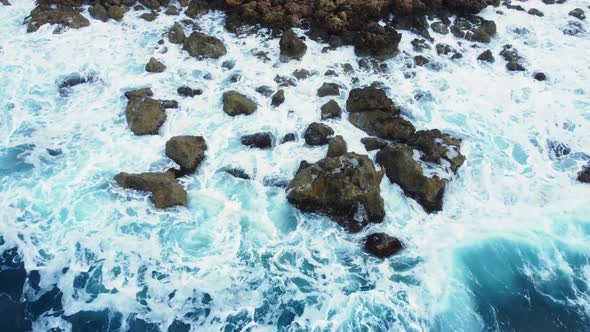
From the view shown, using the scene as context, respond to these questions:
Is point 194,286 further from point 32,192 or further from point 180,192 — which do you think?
point 32,192

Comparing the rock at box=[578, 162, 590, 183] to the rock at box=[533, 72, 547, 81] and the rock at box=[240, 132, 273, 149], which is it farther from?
the rock at box=[240, 132, 273, 149]

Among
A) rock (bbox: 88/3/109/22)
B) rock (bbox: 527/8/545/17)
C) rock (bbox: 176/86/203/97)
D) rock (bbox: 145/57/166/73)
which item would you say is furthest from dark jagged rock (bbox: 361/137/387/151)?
rock (bbox: 88/3/109/22)

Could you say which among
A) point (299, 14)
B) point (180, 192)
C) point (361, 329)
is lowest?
point (361, 329)

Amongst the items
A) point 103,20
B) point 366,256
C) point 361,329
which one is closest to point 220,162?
point 366,256

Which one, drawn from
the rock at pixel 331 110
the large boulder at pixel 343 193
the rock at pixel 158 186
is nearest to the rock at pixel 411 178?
the large boulder at pixel 343 193

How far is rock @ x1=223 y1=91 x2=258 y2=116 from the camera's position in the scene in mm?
16438

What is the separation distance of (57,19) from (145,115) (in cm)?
888

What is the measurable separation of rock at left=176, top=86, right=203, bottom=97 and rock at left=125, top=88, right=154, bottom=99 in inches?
41.2

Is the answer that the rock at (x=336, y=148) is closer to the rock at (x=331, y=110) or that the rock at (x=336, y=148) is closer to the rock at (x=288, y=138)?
the rock at (x=288, y=138)

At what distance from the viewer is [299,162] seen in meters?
14.8

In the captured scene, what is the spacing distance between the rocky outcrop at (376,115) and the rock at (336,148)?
5.14 feet

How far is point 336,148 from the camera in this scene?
14648 mm

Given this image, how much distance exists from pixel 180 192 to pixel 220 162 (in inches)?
74.9

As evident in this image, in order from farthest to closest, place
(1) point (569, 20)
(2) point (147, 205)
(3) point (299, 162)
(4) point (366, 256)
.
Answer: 1. (1) point (569, 20)
2. (3) point (299, 162)
3. (2) point (147, 205)
4. (4) point (366, 256)
